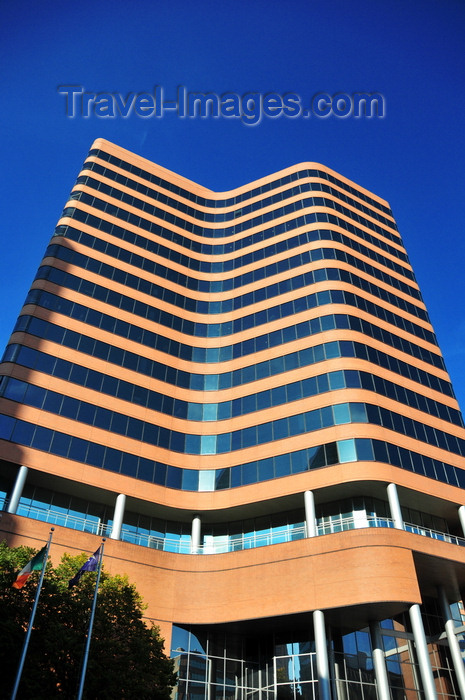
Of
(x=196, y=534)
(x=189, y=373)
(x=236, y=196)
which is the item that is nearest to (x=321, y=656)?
(x=196, y=534)

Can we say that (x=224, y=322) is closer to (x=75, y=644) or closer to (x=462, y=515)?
(x=462, y=515)

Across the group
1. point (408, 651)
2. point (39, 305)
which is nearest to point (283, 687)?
point (408, 651)

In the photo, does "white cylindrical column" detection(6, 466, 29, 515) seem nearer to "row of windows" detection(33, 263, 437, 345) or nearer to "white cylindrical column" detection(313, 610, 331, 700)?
"row of windows" detection(33, 263, 437, 345)

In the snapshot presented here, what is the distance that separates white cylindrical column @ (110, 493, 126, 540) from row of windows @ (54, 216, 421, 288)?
70.9 ft

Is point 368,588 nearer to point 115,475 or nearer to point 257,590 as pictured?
point 257,590

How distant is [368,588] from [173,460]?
17.0m

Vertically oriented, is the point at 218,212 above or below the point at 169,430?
above

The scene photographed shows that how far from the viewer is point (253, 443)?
4053cm

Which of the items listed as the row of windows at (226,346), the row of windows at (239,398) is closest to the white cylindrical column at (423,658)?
the row of windows at (239,398)

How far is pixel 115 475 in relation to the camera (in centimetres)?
3716

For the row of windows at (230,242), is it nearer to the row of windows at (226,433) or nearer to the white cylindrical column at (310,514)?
the row of windows at (226,433)

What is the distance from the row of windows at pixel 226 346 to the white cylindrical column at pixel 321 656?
20.5m

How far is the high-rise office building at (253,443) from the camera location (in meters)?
32.1

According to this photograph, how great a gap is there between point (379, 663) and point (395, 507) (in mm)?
8689
